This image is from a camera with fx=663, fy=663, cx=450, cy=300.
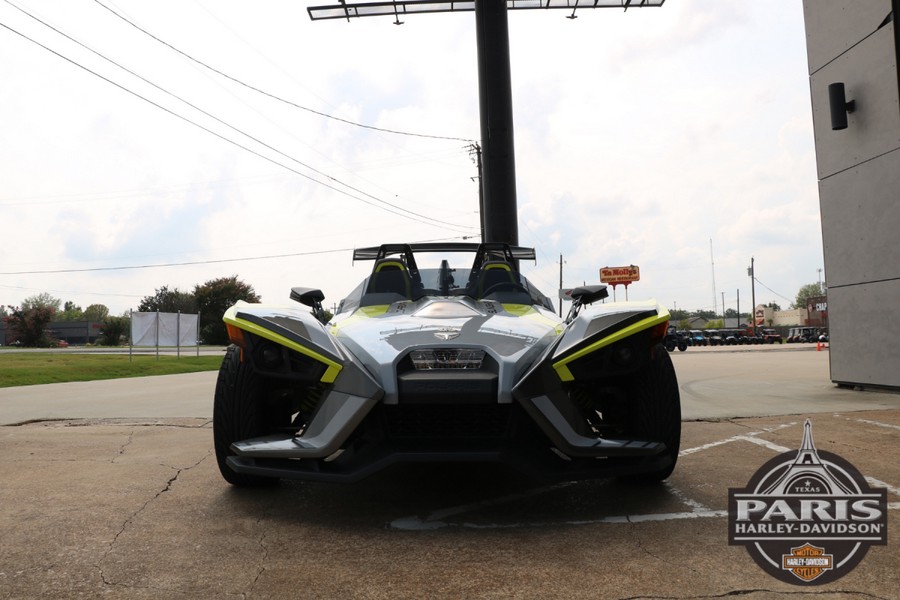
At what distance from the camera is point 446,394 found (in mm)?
2725

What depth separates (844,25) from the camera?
8906 mm

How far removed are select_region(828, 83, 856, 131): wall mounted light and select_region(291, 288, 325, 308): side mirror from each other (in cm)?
761

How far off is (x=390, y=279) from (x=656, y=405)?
199 cm

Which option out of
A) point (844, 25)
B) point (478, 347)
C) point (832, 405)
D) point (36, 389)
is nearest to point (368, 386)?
point (478, 347)

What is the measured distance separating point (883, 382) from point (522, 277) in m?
6.29

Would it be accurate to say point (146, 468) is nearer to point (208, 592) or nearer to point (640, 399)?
point (208, 592)

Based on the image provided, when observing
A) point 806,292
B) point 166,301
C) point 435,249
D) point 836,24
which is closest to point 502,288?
point 435,249

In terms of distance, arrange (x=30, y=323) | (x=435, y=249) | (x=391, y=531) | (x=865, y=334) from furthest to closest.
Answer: (x=30, y=323) < (x=865, y=334) < (x=435, y=249) < (x=391, y=531)

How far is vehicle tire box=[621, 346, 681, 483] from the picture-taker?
120 inches

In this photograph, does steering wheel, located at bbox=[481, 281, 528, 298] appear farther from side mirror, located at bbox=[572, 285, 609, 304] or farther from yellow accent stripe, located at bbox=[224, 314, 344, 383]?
yellow accent stripe, located at bbox=[224, 314, 344, 383]

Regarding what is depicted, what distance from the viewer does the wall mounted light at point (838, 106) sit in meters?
8.58

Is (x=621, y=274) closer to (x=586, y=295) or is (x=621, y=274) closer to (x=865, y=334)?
(x=865, y=334)

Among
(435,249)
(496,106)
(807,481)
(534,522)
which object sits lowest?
(534,522)

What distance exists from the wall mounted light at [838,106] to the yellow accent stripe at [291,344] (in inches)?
327
